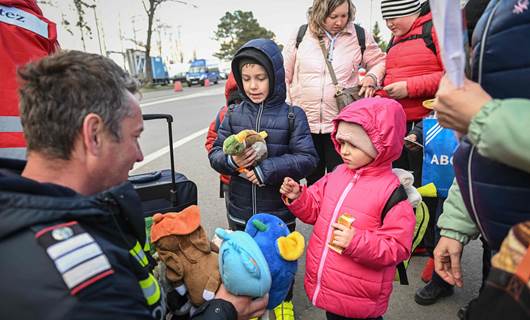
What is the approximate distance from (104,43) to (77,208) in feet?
141

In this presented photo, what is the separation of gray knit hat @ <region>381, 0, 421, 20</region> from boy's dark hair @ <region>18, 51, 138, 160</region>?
226 centimetres

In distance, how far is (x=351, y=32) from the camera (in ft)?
9.93

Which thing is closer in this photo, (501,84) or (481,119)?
(481,119)

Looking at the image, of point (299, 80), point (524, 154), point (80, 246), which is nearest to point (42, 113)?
point (80, 246)

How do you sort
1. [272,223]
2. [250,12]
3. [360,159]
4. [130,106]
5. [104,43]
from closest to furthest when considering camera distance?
[130,106] → [272,223] → [360,159] → [104,43] → [250,12]

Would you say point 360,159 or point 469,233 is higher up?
point 360,159

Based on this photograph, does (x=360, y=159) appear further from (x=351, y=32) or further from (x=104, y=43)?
(x=104, y=43)

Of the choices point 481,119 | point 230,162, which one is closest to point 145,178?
point 230,162

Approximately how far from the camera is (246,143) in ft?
7.43

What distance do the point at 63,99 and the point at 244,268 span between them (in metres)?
0.90

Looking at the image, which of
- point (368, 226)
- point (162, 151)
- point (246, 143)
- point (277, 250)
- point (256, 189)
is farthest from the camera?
point (162, 151)

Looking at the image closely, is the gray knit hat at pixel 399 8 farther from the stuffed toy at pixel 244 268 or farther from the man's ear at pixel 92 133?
the man's ear at pixel 92 133

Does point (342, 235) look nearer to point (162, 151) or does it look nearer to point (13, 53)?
point (13, 53)

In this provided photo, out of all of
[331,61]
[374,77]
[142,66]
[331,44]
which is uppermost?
[331,44]
